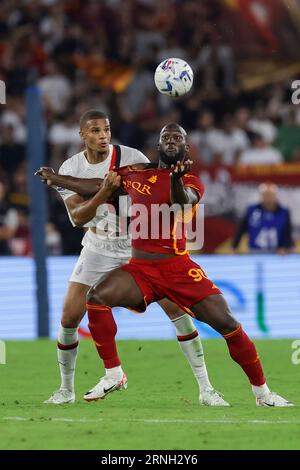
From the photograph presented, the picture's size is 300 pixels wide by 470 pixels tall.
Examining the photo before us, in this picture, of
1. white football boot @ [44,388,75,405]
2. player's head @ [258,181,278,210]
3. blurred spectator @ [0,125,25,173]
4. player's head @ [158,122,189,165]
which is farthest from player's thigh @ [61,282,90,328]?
blurred spectator @ [0,125,25,173]

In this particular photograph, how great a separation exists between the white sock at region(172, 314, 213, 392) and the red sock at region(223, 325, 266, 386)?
0.53 m

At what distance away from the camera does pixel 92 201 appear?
9477 millimetres

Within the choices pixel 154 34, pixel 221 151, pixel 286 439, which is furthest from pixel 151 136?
pixel 286 439

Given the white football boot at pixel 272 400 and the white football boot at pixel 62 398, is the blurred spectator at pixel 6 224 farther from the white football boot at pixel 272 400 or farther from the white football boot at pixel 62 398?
the white football boot at pixel 272 400

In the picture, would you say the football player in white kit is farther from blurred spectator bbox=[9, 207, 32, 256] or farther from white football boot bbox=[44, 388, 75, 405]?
blurred spectator bbox=[9, 207, 32, 256]

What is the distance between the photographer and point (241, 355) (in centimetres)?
923

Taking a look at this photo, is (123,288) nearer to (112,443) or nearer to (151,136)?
(112,443)

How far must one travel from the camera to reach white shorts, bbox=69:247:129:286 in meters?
10.1

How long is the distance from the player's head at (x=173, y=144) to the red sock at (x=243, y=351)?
4.55ft

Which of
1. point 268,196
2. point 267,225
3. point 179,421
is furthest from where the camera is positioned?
point 267,225

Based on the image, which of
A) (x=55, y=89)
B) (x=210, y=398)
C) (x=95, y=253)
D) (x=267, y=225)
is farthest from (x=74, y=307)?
(x=55, y=89)

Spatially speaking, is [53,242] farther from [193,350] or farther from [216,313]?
[216,313]

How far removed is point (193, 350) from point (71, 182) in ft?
5.47

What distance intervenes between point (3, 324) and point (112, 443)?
866 cm
